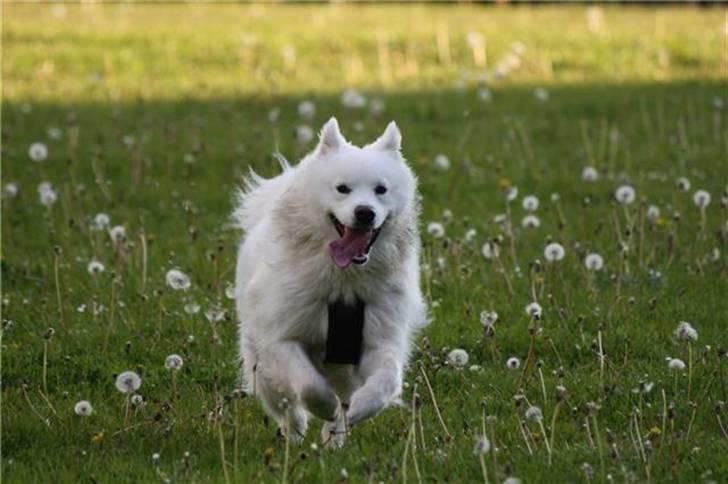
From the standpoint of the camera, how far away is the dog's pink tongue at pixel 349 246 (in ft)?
22.1

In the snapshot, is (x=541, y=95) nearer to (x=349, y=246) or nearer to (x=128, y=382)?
(x=349, y=246)

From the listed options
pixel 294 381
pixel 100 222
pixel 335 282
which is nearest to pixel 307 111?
pixel 100 222

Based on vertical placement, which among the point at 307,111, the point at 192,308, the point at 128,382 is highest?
the point at 307,111

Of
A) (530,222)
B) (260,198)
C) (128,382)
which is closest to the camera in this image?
(128,382)

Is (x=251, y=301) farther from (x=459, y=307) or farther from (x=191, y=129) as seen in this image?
(x=191, y=129)

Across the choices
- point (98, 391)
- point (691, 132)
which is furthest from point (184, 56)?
point (98, 391)

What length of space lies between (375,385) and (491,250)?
133 inches

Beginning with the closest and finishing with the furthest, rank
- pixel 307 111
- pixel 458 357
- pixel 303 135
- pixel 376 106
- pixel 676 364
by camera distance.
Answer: pixel 676 364
pixel 458 357
pixel 303 135
pixel 307 111
pixel 376 106

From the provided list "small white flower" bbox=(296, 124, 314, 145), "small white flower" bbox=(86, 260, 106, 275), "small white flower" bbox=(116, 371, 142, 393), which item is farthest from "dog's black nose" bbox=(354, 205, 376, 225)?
"small white flower" bbox=(296, 124, 314, 145)

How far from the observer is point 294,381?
6.54 m

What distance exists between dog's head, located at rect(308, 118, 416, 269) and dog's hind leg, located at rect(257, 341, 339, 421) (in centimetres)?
48

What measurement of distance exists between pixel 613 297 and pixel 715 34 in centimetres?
1502

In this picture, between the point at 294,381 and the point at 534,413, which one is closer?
the point at 534,413

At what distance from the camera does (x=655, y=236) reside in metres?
10.5
